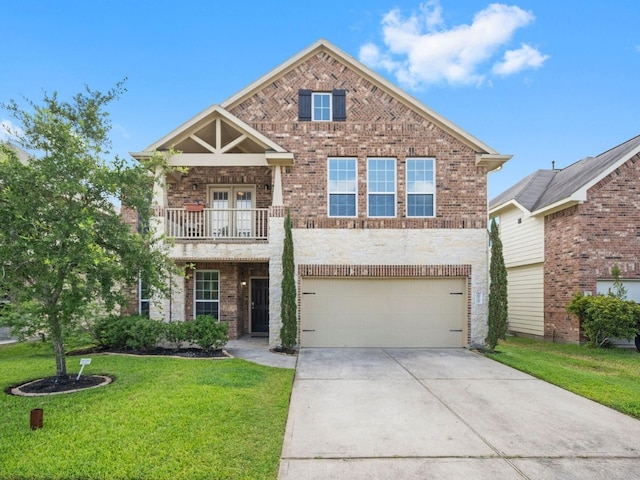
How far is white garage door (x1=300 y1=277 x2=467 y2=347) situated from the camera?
11.9 meters

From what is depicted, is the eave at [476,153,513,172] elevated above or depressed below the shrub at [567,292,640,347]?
above

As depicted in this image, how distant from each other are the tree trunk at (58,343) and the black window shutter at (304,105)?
812 cm

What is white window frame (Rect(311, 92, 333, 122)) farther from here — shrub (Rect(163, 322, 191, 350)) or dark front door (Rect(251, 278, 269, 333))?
shrub (Rect(163, 322, 191, 350))

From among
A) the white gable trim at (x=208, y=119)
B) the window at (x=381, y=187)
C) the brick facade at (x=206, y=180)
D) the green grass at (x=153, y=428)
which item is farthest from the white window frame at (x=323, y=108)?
the green grass at (x=153, y=428)

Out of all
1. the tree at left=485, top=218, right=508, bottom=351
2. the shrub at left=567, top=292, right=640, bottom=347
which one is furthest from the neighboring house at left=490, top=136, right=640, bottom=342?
the tree at left=485, top=218, right=508, bottom=351

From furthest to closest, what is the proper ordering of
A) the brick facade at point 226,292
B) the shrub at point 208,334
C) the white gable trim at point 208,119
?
the brick facade at point 226,292 < the white gable trim at point 208,119 < the shrub at point 208,334

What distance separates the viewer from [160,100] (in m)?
21.9

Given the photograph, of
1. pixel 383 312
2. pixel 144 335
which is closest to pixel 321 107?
pixel 383 312

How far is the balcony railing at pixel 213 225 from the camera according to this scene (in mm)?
11875

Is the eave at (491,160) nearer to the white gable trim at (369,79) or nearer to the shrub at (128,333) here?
the white gable trim at (369,79)

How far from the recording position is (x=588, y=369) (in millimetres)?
9266

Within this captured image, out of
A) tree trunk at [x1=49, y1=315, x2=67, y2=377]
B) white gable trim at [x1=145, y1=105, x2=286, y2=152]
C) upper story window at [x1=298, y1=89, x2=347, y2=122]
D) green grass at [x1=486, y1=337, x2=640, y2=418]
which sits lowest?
green grass at [x1=486, y1=337, x2=640, y2=418]

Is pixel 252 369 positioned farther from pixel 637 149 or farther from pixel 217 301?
pixel 637 149

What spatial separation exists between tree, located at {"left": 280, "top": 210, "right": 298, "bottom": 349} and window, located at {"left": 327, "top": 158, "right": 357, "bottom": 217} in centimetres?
169
